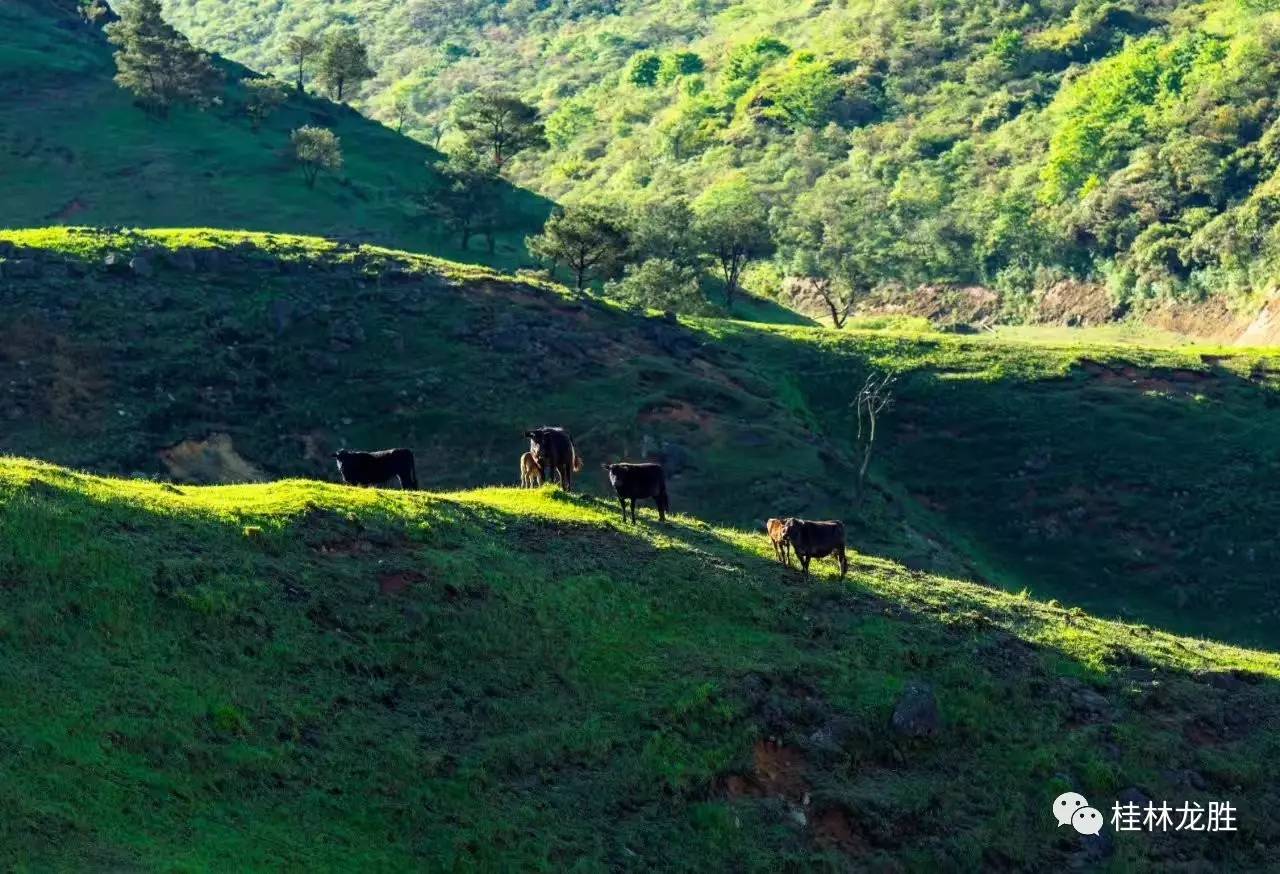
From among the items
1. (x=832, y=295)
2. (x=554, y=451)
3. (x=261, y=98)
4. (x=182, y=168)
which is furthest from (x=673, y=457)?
(x=832, y=295)

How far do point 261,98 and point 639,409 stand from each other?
2461 inches

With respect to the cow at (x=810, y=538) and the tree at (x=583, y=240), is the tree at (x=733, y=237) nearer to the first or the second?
the tree at (x=583, y=240)

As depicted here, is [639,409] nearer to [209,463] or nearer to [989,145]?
[209,463]

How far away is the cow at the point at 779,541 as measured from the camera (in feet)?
111

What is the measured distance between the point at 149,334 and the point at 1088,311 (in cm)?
8730

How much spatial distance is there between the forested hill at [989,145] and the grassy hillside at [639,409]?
40495 mm

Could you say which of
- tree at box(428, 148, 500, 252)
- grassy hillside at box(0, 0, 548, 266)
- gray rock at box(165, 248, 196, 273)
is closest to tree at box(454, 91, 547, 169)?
grassy hillside at box(0, 0, 548, 266)

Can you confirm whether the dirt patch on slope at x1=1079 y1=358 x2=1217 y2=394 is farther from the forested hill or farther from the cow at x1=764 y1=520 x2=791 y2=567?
the cow at x1=764 y1=520 x2=791 y2=567

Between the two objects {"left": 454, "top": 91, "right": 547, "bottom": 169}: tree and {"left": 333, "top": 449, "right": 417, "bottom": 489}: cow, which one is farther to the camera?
{"left": 454, "top": 91, "right": 547, "bottom": 169}: tree

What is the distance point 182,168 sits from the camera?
95.1 meters

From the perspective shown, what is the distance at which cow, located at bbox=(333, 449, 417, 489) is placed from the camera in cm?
3712

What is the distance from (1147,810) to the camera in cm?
2712

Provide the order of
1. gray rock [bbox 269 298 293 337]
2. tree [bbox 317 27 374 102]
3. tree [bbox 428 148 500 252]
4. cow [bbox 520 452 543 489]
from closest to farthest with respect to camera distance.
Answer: cow [bbox 520 452 543 489]
gray rock [bbox 269 298 293 337]
tree [bbox 428 148 500 252]
tree [bbox 317 27 374 102]

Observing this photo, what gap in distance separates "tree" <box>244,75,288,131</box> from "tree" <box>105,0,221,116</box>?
2985mm
